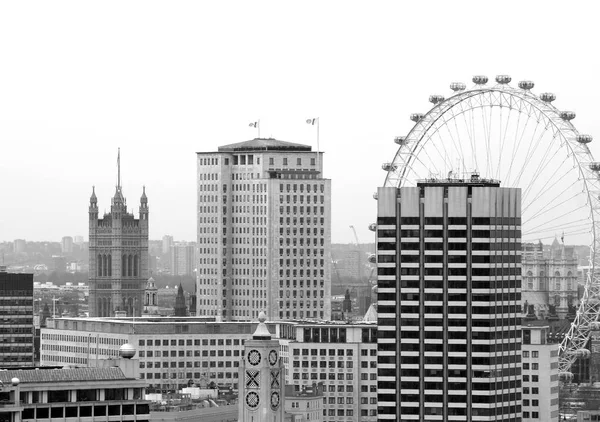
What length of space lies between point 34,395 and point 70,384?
3181 millimetres

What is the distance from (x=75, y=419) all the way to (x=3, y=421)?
7511 mm

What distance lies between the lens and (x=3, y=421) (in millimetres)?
193375

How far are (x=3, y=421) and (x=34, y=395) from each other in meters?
4.71

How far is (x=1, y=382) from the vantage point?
641ft

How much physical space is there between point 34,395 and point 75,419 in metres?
3.94

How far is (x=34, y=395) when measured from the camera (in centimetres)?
19738

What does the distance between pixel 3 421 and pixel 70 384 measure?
301 inches

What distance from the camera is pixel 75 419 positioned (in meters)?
199

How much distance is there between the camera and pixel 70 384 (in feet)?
653
